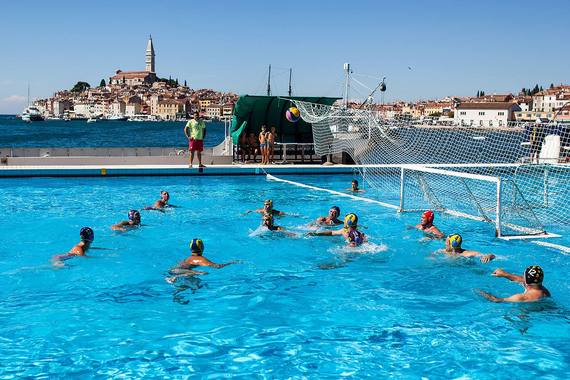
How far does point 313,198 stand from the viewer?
1858 cm

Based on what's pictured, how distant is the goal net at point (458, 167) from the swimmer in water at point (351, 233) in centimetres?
267

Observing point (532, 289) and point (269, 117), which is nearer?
point (532, 289)

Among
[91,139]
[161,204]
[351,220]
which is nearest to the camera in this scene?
[351,220]

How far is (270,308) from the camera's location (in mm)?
8414

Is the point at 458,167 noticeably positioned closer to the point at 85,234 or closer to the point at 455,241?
the point at 455,241

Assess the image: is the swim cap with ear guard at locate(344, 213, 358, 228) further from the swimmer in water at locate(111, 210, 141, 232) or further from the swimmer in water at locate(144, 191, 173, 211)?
the swimmer in water at locate(144, 191, 173, 211)

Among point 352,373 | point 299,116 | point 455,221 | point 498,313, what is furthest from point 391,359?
point 299,116

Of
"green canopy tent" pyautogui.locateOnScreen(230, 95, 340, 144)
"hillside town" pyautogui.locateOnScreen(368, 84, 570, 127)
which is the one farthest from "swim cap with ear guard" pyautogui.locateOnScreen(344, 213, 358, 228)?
"hillside town" pyautogui.locateOnScreen(368, 84, 570, 127)

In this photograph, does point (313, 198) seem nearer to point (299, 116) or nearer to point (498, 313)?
point (299, 116)

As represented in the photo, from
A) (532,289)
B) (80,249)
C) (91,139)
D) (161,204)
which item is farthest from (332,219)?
(91,139)

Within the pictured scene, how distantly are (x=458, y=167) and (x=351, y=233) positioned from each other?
8510mm

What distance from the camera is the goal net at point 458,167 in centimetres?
1520

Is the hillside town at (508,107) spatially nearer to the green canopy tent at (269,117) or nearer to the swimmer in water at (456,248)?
the green canopy tent at (269,117)

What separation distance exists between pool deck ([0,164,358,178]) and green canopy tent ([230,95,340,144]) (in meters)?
3.04
